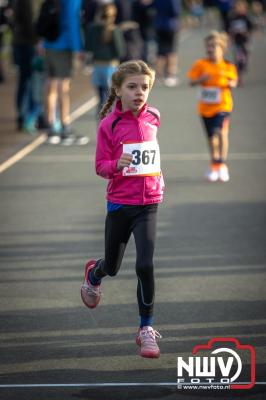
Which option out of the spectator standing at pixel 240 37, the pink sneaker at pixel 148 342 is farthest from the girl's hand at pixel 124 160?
the spectator standing at pixel 240 37

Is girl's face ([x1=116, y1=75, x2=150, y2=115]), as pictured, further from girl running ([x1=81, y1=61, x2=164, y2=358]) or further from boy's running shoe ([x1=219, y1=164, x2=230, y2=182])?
boy's running shoe ([x1=219, y1=164, x2=230, y2=182])

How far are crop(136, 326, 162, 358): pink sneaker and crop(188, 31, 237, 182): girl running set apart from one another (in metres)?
6.91

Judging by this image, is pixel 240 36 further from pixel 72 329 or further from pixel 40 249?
pixel 72 329

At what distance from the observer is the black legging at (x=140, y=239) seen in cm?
718

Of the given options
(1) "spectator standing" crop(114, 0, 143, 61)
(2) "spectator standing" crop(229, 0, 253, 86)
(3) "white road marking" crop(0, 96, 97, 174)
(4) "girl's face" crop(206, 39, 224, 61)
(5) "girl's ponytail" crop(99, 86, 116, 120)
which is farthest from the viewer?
(2) "spectator standing" crop(229, 0, 253, 86)

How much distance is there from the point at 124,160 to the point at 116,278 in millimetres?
2359

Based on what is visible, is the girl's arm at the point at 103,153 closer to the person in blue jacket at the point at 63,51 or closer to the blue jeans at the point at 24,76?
the person in blue jacket at the point at 63,51

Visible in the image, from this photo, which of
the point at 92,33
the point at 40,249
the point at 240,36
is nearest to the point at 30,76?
the point at 92,33

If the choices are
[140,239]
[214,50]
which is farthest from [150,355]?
[214,50]

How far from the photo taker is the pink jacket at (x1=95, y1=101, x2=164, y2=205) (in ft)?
23.8

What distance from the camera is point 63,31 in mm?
17328

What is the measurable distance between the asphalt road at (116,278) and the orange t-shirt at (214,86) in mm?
825

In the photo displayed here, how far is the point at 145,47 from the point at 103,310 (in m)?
21.7

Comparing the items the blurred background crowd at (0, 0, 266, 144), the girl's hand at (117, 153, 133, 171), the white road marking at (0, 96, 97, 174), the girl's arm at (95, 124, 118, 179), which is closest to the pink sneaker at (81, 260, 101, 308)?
the girl's arm at (95, 124, 118, 179)
